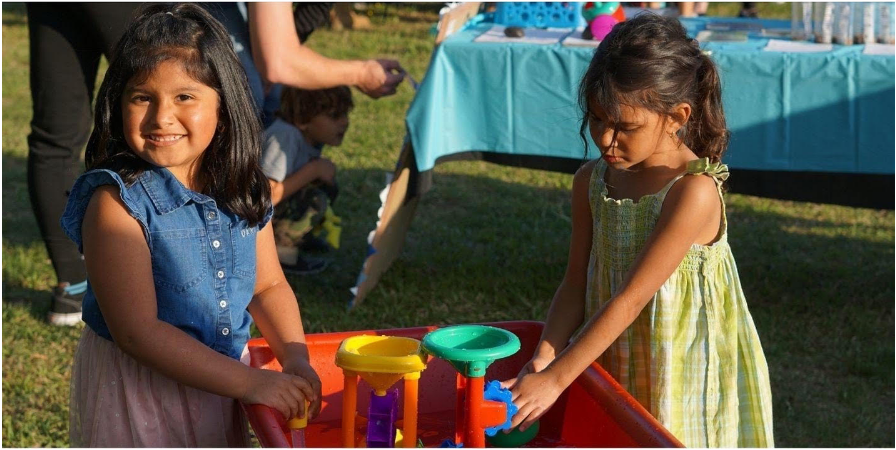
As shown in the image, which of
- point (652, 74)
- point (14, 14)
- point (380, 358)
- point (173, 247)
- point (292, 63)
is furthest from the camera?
point (14, 14)

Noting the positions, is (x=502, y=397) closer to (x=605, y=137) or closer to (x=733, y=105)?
(x=605, y=137)

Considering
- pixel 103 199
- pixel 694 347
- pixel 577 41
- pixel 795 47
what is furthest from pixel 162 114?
pixel 795 47

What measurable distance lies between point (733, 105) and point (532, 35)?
73 centimetres

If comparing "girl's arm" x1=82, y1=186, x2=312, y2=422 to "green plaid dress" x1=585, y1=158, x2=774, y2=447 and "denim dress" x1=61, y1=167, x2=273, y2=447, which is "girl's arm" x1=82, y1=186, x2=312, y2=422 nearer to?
"denim dress" x1=61, y1=167, x2=273, y2=447

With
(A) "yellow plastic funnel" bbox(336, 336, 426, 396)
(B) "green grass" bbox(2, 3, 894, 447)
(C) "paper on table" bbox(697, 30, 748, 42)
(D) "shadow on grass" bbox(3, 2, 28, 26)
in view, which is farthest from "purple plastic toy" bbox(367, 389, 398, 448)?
(D) "shadow on grass" bbox(3, 2, 28, 26)

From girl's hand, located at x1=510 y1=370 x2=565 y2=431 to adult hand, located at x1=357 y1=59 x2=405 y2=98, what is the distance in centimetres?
175

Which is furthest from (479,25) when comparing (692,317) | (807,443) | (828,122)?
(692,317)

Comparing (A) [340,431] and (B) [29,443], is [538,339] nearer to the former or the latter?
(A) [340,431]

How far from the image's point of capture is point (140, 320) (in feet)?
5.18

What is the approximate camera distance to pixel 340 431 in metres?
1.78

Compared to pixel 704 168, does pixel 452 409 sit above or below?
below

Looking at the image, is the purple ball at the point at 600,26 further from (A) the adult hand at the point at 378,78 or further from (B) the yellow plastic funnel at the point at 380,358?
(B) the yellow plastic funnel at the point at 380,358

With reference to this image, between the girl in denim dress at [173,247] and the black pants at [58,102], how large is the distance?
142 cm

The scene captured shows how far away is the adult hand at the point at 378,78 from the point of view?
3.23 metres
